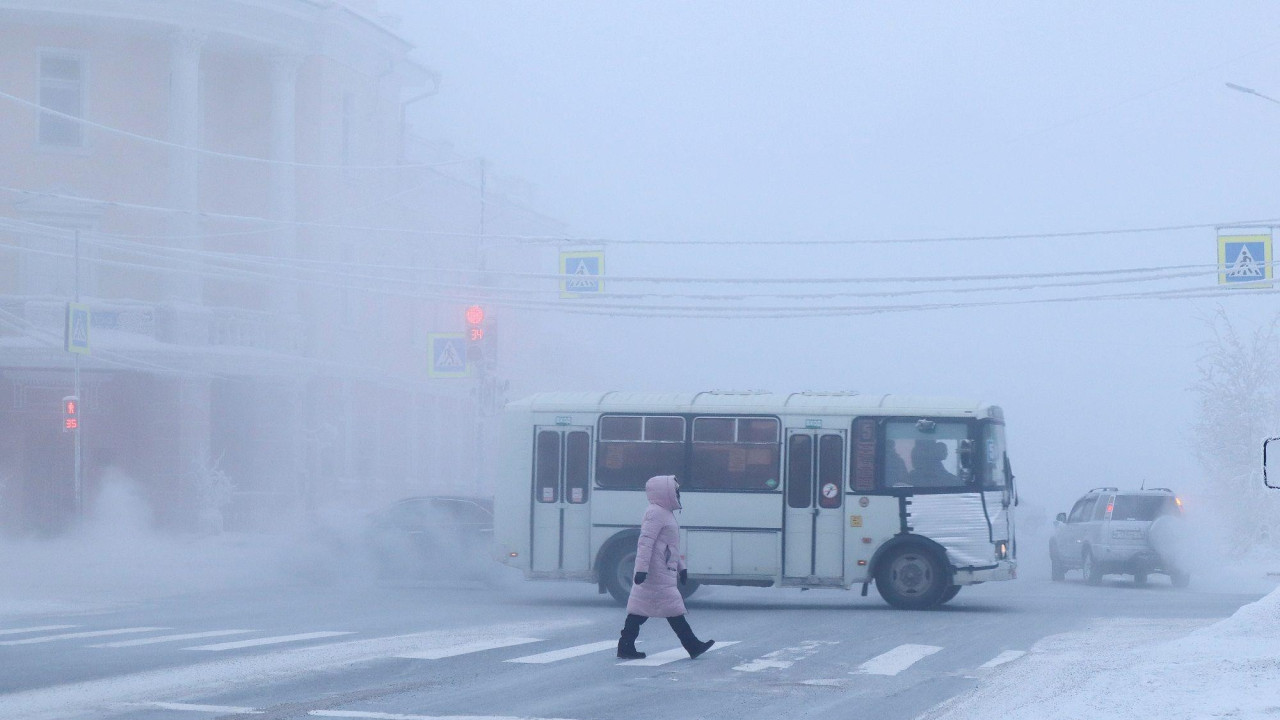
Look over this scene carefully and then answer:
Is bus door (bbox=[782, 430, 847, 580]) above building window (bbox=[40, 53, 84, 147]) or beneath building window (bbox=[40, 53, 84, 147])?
beneath

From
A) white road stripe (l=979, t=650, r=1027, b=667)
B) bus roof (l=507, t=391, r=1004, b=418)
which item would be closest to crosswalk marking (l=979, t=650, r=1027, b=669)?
white road stripe (l=979, t=650, r=1027, b=667)

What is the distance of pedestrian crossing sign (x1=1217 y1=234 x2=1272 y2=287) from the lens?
27.9m

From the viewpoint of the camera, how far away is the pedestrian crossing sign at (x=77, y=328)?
102 ft

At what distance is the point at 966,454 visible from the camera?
1994cm

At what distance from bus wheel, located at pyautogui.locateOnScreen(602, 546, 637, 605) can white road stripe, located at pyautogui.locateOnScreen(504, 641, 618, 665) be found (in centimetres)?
498

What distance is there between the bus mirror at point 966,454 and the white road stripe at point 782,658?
5296mm

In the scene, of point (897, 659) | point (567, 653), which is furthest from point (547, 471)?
point (897, 659)

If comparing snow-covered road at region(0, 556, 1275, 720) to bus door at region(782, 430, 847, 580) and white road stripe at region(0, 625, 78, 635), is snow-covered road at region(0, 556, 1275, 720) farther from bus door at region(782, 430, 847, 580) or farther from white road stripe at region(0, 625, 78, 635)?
bus door at region(782, 430, 847, 580)

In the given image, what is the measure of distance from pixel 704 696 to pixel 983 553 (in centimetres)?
941

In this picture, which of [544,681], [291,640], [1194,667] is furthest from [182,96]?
[1194,667]

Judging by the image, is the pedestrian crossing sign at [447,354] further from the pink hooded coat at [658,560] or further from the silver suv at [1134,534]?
the pink hooded coat at [658,560]

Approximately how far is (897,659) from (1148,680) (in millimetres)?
3694

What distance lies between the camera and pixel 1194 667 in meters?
10.7

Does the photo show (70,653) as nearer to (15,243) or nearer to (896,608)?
(896,608)
